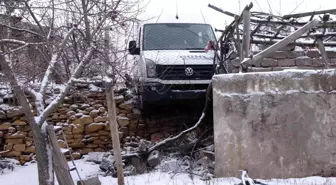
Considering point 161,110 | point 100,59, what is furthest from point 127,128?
point 100,59

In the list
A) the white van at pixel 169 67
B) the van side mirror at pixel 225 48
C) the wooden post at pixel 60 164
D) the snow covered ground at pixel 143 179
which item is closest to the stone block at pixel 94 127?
the snow covered ground at pixel 143 179

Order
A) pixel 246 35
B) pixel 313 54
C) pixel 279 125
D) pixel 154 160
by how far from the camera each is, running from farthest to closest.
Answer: pixel 313 54 < pixel 154 160 < pixel 246 35 < pixel 279 125

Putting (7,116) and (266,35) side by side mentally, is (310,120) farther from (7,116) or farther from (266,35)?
(7,116)

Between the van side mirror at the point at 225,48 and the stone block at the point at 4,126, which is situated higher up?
the van side mirror at the point at 225,48

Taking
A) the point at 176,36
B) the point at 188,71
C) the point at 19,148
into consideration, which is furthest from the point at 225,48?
the point at 19,148

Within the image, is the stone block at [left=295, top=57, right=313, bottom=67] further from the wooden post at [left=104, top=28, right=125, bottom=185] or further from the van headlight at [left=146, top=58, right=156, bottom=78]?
the wooden post at [left=104, top=28, right=125, bottom=185]

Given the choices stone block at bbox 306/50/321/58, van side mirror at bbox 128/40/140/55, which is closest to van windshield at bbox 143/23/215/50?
van side mirror at bbox 128/40/140/55

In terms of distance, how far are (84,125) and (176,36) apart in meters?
2.89

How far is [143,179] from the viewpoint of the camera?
6.50 m

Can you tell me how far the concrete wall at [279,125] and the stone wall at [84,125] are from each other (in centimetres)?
328

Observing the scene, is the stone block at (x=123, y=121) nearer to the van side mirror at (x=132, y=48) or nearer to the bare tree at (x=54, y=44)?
the van side mirror at (x=132, y=48)

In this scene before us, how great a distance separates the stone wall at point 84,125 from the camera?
8.94 metres

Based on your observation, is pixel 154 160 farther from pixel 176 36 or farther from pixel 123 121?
pixel 176 36

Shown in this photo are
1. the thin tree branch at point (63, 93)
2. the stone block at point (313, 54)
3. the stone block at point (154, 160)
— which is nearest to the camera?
the thin tree branch at point (63, 93)
